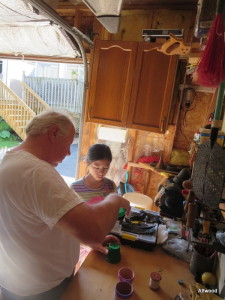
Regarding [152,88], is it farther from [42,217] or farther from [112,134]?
[42,217]

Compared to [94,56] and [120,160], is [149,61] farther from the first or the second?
[120,160]

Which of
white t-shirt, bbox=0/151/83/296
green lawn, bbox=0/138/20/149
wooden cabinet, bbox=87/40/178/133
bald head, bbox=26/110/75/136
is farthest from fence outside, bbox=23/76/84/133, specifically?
white t-shirt, bbox=0/151/83/296

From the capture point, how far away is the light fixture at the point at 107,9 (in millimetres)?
1101

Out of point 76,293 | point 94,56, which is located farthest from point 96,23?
point 76,293

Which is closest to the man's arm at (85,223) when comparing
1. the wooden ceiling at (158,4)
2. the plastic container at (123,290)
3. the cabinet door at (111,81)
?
the plastic container at (123,290)

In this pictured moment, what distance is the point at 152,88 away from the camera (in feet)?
6.97

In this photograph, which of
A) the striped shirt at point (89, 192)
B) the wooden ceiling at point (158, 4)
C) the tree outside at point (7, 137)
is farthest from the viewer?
the tree outside at point (7, 137)

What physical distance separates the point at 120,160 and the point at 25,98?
427 centimetres

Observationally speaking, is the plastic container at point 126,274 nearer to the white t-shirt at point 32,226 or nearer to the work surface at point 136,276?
the work surface at point 136,276

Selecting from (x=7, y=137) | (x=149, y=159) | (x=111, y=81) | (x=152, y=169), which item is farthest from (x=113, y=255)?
(x=7, y=137)

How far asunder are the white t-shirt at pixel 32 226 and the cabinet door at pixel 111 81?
155cm

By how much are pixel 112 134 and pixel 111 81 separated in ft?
1.92

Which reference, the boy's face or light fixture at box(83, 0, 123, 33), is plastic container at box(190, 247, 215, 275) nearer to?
the boy's face

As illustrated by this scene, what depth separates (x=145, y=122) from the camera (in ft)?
7.20
